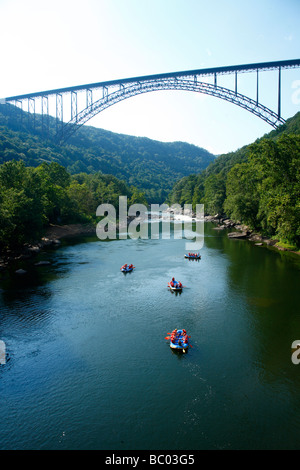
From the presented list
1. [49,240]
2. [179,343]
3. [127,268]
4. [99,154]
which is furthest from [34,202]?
[99,154]

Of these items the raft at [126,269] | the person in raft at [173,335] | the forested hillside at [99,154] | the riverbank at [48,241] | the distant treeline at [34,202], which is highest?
the forested hillside at [99,154]

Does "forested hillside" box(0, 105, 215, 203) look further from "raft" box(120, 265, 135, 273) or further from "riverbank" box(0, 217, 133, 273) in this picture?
"raft" box(120, 265, 135, 273)

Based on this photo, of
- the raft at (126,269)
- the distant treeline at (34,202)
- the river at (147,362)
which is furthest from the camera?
the distant treeline at (34,202)

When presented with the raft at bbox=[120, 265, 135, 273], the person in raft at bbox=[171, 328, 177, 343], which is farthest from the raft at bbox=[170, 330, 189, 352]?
the raft at bbox=[120, 265, 135, 273]

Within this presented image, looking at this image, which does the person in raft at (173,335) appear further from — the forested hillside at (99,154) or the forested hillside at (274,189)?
the forested hillside at (99,154)

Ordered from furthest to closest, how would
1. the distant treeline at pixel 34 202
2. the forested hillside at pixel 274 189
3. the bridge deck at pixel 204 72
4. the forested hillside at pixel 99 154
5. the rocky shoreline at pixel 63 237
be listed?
1. the forested hillside at pixel 99 154
2. the bridge deck at pixel 204 72
3. the rocky shoreline at pixel 63 237
4. the distant treeline at pixel 34 202
5. the forested hillside at pixel 274 189

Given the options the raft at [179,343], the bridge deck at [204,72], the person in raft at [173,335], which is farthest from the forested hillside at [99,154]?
the raft at [179,343]
